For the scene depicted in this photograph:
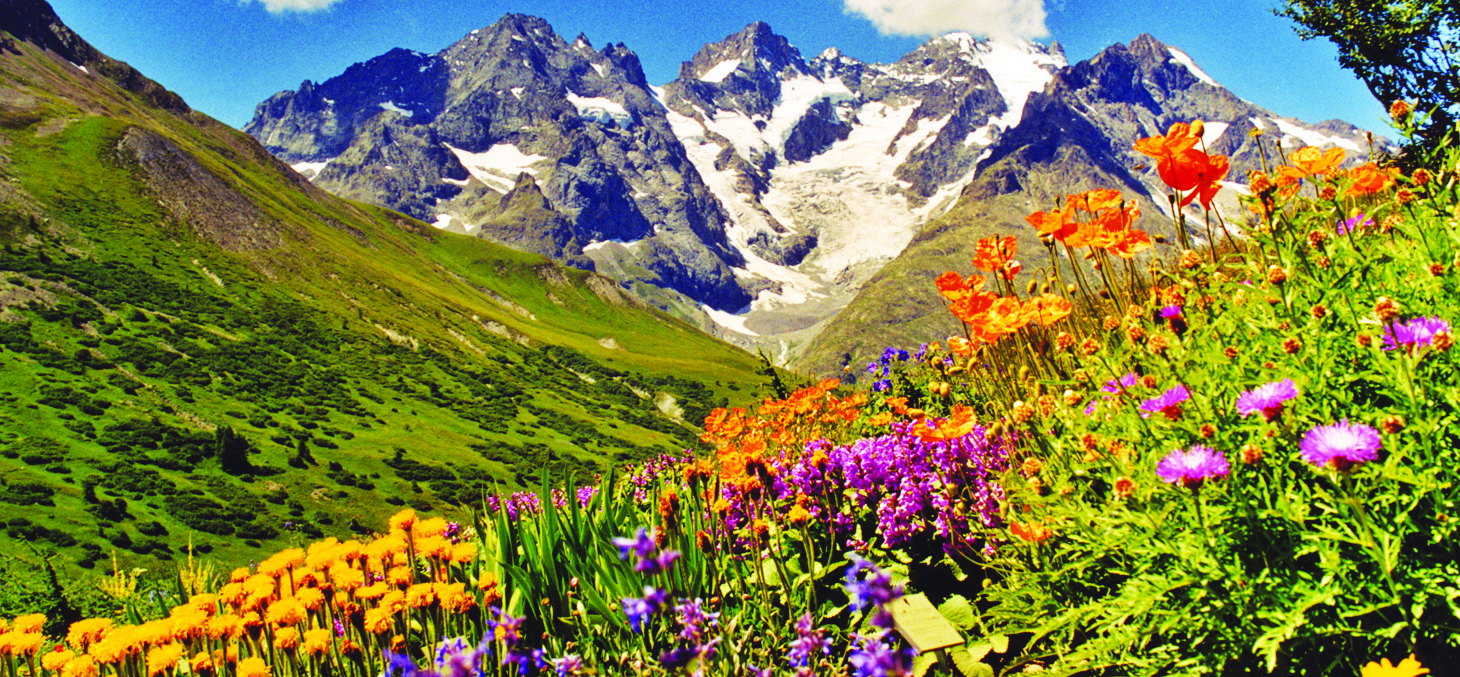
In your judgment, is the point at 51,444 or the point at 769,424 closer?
the point at 769,424

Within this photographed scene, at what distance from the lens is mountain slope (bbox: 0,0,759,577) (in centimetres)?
4409

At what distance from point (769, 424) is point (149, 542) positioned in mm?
47103

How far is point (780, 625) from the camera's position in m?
3.29

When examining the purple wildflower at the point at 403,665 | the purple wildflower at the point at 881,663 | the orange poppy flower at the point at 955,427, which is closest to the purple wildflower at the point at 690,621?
the purple wildflower at the point at 881,663

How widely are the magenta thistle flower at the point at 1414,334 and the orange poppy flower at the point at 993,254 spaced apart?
2.31 m

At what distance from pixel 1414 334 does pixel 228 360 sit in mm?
83633

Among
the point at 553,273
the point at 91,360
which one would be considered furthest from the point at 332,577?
the point at 553,273

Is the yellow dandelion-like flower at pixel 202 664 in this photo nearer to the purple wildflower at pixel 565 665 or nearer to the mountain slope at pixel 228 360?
the purple wildflower at pixel 565 665

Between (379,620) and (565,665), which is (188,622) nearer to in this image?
(379,620)

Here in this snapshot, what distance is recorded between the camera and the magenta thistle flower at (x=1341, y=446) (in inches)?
57.8

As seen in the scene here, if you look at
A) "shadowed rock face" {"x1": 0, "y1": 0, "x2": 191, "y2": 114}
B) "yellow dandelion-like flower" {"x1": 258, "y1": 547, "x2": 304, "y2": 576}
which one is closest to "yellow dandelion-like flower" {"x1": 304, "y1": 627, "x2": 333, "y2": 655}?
"yellow dandelion-like flower" {"x1": 258, "y1": 547, "x2": 304, "y2": 576}

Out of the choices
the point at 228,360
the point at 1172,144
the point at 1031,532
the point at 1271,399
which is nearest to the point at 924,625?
the point at 1031,532

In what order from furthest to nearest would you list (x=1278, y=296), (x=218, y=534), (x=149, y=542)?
(x=218, y=534), (x=149, y=542), (x=1278, y=296)

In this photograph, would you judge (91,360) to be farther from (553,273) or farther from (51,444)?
(553,273)
